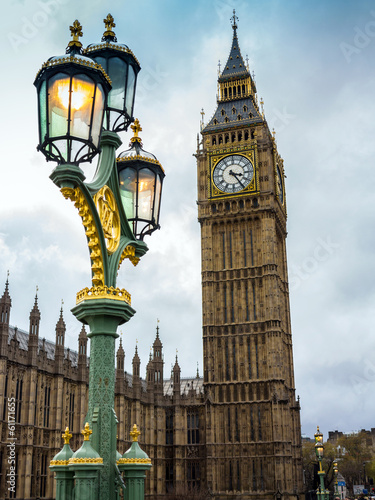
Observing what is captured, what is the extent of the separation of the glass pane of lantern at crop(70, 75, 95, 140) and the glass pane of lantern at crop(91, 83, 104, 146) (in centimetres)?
7

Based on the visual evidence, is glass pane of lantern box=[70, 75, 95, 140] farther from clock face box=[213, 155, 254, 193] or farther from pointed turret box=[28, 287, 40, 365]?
clock face box=[213, 155, 254, 193]

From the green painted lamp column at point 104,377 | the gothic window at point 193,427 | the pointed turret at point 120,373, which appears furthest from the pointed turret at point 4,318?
the green painted lamp column at point 104,377

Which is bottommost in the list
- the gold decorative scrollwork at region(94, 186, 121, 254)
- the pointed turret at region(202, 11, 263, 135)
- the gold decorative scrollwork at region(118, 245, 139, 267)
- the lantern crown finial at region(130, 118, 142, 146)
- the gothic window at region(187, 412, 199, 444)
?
the gothic window at region(187, 412, 199, 444)

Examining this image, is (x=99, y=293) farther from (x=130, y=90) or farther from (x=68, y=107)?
(x=130, y=90)

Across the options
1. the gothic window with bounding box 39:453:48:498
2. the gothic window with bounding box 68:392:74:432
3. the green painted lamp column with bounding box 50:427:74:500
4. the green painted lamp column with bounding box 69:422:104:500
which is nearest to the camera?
the green painted lamp column with bounding box 69:422:104:500

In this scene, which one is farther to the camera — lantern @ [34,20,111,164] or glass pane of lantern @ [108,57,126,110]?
glass pane of lantern @ [108,57,126,110]

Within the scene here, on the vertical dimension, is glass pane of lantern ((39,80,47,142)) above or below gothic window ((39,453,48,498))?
above

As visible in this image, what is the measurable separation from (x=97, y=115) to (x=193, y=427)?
53764 mm

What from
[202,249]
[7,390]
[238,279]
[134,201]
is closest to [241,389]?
[238,279]

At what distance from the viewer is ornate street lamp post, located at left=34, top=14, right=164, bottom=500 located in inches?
221

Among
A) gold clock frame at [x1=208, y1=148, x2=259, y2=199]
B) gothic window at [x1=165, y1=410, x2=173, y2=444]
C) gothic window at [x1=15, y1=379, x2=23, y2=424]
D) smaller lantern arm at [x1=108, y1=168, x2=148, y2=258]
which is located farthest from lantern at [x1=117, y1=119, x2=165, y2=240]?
gold clock frame at [x1=208, y1=148, x2=259, y2=199]

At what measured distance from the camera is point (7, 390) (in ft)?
118

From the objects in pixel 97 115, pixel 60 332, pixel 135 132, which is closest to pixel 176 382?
pixel 60 332

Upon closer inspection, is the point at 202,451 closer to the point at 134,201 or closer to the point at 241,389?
the point at 241,389
